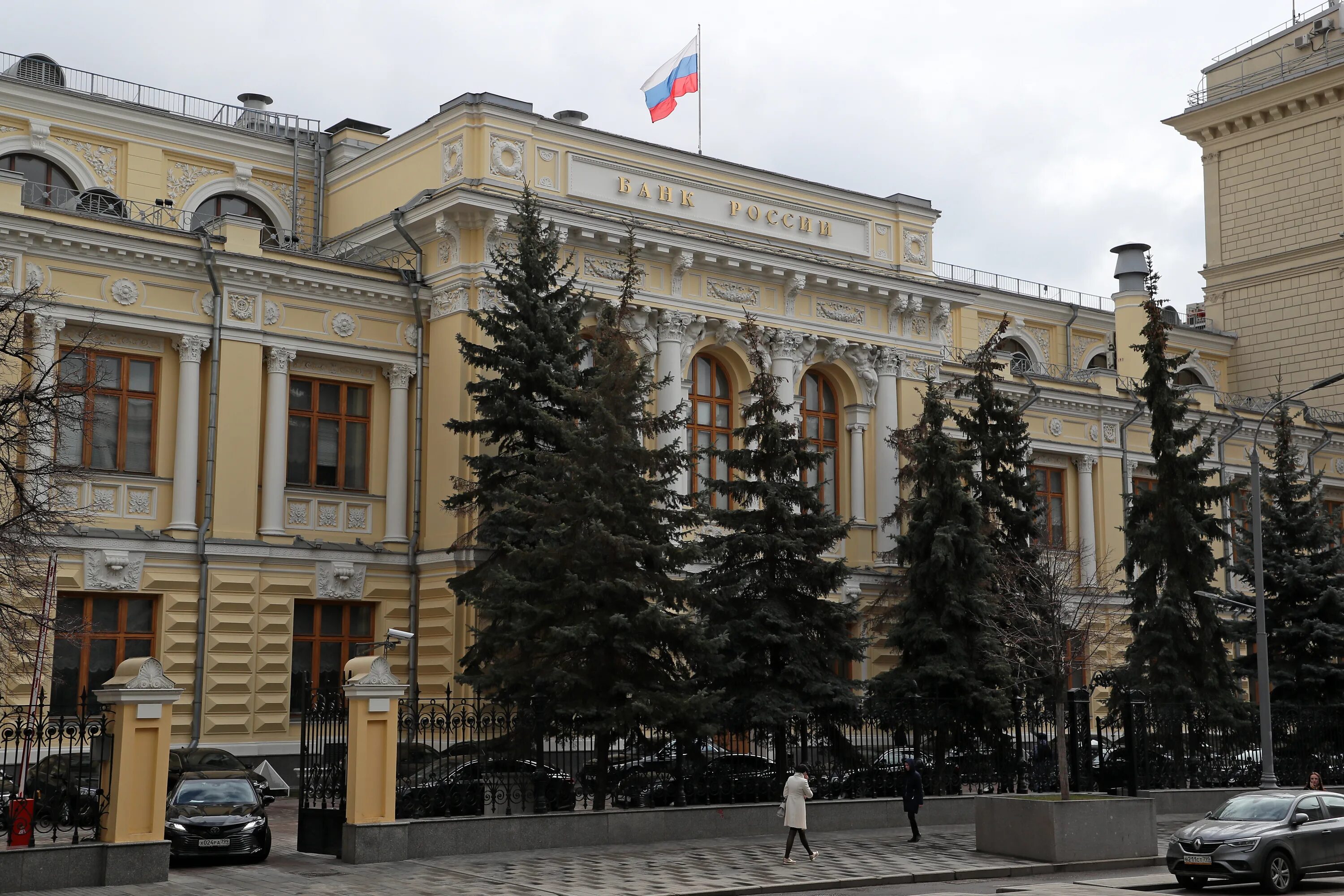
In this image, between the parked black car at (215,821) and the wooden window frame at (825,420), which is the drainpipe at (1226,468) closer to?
the wooden window frame at (825,420)

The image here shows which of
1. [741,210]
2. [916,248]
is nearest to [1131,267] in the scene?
[916,248]

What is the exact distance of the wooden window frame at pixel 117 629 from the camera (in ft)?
94.9

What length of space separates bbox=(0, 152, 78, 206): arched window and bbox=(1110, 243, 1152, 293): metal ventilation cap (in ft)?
113

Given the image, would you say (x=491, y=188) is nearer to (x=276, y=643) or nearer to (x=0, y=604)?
(x=276, y=643)

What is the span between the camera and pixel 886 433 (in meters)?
39.3

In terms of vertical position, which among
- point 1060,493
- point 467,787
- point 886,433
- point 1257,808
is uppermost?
point 886,433

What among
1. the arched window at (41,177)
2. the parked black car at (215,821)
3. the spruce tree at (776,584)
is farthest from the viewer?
the arched window at (41,177)

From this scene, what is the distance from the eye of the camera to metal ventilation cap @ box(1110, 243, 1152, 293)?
52.1 metres

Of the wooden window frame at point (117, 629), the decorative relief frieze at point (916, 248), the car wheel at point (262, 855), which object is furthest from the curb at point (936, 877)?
the decorative relief frieze at point (916, 248)

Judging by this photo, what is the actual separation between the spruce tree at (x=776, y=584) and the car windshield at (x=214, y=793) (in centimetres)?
845

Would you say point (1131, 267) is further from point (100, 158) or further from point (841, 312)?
point (100, 158)

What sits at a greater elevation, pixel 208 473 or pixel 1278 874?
pixel 208 473

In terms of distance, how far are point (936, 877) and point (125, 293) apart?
64.9 feet

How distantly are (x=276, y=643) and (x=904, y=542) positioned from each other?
43.6ft
